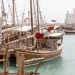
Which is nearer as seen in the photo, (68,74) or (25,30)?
(68,74)

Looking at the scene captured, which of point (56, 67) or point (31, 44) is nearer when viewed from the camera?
point (56, 67)

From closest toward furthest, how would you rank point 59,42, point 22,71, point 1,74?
point 22,71 < point 1,74 < point 59,42

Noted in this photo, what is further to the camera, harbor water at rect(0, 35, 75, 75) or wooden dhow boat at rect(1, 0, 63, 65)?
wooden dhow boat at rect(1, 0, 63, 65)

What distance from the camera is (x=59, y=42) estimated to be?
33750mm

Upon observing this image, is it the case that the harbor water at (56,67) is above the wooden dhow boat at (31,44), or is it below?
below

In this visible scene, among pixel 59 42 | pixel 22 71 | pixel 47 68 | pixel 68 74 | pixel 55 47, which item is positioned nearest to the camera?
pixel 22 71

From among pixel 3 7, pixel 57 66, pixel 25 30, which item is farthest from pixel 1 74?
pixel 3 7

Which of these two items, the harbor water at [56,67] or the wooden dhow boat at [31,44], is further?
the wooden dhow boat at [31,44]

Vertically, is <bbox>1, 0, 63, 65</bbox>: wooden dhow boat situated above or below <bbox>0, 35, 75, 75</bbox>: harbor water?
above

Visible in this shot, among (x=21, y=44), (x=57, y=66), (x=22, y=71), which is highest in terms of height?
(x=22, y=71)

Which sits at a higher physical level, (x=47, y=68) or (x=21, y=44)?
(x=21, y=44)

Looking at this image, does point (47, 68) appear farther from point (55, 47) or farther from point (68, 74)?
point (55, 47)

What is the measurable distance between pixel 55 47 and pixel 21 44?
427 cm

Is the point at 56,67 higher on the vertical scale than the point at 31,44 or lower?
lower
